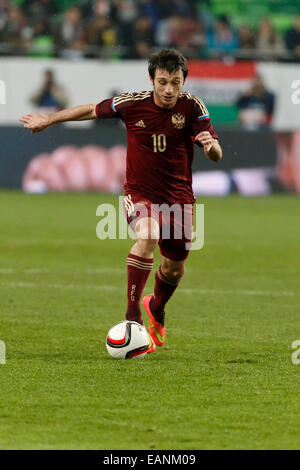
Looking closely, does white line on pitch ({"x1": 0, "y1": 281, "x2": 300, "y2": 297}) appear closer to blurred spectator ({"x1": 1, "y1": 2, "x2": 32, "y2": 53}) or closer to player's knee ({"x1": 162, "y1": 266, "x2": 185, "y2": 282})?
player's knee ({"x1": 162, "y1": 266, "x2": 185, "y2": 282})

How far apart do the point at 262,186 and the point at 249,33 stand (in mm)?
3772

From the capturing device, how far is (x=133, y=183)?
675 centimetres

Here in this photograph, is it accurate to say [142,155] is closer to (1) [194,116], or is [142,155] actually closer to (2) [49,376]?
(1) [194,116]

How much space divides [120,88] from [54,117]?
14.5m

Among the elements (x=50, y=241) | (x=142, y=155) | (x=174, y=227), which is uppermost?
(x=50, y=241)

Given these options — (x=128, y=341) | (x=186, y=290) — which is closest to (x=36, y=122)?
(x=128, y=341)

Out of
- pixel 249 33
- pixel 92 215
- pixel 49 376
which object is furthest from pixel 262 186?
pixel 49 376

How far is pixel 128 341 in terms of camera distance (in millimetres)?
6148

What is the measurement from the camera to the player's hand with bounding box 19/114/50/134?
6.43 meters

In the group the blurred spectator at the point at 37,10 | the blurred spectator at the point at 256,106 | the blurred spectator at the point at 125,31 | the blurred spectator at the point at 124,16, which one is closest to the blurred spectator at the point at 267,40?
the blurred spectator at the point at 125,31

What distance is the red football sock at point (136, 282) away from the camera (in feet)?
21.0

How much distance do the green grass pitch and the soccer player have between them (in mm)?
611

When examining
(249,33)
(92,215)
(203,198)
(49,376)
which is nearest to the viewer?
(49,376)

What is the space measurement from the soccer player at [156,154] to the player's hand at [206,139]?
0.74 ft
